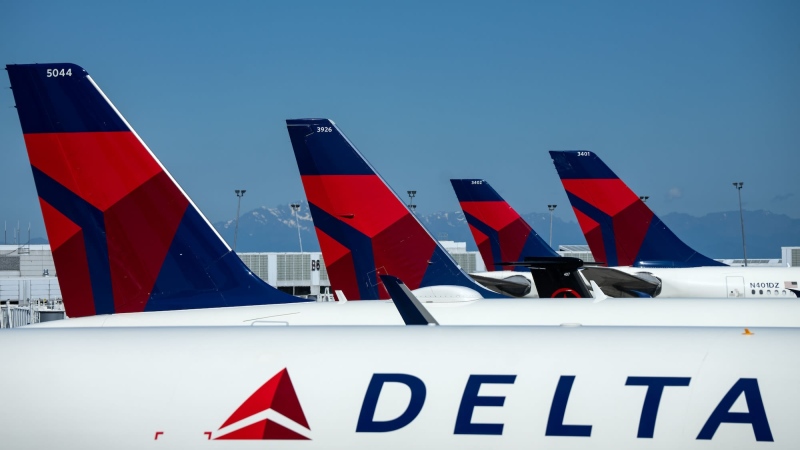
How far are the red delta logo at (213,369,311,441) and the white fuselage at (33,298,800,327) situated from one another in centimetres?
859

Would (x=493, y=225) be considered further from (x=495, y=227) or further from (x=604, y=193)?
(x=604, y=193)

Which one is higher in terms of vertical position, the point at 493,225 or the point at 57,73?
the point at 57,73

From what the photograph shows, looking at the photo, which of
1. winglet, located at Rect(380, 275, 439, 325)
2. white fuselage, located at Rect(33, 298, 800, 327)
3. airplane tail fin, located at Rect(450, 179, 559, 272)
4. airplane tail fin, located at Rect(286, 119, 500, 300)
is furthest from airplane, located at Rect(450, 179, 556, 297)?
winglet, located at Rect(380, 275, 439, 325)

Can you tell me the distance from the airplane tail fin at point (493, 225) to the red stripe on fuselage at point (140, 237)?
37992mm

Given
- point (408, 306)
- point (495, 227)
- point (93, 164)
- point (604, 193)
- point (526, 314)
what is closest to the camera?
point (408, 306)

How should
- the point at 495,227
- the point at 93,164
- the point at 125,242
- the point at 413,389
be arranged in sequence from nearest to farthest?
the point at 413,389, the point at 125,242, the point at 93,164, the point at 495,227

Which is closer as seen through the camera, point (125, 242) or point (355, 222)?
point (125, 242)

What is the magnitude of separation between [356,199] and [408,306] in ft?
48.9

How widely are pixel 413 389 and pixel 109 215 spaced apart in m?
11.9

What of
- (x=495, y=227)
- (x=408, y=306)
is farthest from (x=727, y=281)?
(x=408, y=306)

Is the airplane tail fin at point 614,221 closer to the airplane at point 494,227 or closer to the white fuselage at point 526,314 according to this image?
the airplane at point 494,227

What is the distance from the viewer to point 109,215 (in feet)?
59.5

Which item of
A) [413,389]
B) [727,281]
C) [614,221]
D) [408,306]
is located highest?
[614,221]

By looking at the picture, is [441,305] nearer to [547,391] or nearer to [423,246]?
[423,246]
